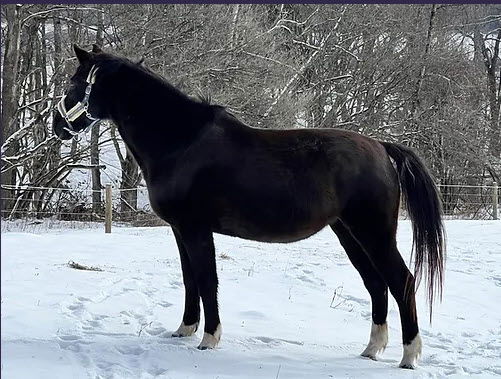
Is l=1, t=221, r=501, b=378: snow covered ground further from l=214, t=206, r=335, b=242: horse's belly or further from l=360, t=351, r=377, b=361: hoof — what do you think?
l=214, t=206, r=335, b=242: horse's belly

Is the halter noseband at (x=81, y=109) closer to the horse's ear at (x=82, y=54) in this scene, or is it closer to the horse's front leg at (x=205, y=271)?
the horse's ear at (x=82, y=54)

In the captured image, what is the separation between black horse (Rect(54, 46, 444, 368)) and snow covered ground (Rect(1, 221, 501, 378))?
0.34 metres

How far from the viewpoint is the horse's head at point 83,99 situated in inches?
179

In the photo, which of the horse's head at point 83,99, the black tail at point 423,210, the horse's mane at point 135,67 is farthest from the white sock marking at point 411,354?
the horse's head at point 83,99

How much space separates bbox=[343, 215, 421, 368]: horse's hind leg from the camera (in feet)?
14.1

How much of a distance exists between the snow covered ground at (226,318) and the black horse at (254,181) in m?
0.34

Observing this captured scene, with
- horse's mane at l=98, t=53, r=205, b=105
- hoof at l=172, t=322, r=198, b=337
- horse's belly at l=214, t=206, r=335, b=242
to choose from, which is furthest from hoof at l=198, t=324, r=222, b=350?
horse's mane at l=98, t=53, r=205, b=105

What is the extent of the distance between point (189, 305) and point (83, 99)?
165 centimetres

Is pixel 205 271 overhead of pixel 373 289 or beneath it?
overhead

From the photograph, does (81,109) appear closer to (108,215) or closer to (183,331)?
(183,331)

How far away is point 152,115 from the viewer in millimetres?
4516

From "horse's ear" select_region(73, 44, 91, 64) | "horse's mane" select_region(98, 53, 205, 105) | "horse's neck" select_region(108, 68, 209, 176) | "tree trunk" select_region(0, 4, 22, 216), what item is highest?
"tree trunk" select_region(0, 4, 22, 216)

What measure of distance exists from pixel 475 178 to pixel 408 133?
3.36m

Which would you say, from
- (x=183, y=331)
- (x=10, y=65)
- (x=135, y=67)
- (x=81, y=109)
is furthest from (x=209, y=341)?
(x=10, y=65)
